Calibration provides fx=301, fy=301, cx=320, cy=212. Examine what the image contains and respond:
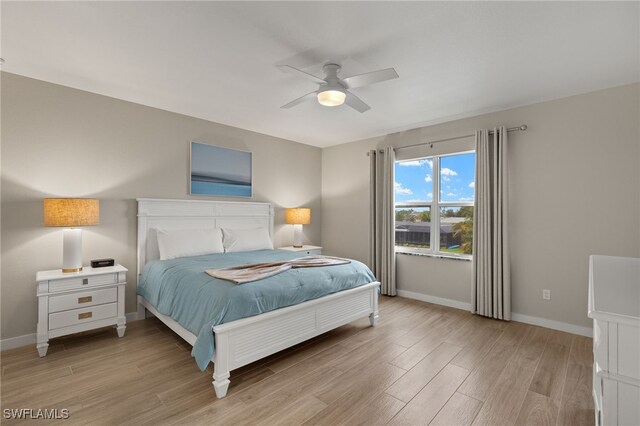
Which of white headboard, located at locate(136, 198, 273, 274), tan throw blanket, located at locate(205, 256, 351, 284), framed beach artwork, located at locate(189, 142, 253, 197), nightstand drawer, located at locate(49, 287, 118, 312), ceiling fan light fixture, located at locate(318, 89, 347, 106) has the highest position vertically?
ceiling fan light fixture, located at locate(318, 89, 347, 106)

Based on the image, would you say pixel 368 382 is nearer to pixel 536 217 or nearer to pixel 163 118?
pixel 536 217

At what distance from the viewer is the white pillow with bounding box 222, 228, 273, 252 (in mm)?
4066

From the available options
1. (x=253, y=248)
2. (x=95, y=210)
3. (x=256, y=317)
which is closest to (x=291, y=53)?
(x=256, y=317)

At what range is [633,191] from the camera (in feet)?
9.53

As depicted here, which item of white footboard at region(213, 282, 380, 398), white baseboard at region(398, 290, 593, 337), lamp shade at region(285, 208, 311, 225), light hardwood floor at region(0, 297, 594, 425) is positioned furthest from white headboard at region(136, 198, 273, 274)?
white baseboard at region(398, 290, 593, 337)

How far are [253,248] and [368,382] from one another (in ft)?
8.14

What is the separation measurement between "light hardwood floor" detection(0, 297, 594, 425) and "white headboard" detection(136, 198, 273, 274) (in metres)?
1.00

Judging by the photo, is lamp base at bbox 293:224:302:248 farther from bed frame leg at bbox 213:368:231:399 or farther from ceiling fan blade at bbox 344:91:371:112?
bed frame leg at bbox 213:368:231:399

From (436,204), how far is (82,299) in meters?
4.33

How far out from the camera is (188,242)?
3600 millimetres

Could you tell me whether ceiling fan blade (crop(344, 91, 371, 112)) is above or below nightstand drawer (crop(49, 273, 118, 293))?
above

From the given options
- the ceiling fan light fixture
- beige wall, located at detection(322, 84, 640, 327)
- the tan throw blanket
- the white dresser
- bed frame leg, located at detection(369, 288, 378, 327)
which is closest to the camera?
the white dresser

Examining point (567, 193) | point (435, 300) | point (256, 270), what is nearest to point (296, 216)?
point (256, 270)

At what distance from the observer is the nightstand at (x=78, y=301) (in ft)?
8.58
